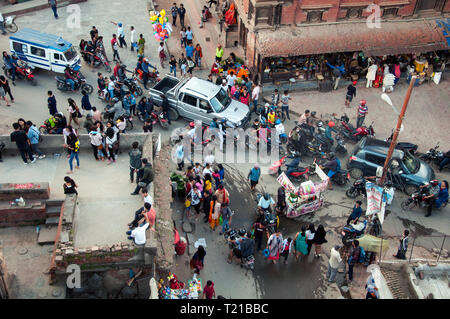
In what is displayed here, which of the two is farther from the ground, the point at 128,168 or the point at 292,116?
the point at 128,168

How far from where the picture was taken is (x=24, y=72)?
23.2 m

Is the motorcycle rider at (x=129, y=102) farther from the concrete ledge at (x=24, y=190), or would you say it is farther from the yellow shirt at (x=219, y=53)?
the concrete ledge at (x=24, y=190)

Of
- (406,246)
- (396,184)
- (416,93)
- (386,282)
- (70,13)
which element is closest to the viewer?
(386,282)

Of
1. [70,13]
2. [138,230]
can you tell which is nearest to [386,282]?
[138,230]

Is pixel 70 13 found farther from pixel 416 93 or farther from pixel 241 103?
pixel 416 93

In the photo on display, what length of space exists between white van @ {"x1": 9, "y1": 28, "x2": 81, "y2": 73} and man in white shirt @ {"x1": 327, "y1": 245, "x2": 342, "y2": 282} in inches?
607

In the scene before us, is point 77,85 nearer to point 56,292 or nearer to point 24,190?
point 24,190

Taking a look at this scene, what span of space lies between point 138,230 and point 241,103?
36.3 ft

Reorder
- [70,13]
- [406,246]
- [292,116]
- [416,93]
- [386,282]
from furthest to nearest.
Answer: [70,13], [416,93], [292,116], [406,246], [386,282]

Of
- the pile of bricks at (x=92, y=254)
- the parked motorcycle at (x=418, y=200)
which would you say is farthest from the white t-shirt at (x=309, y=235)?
the pile of bricks at (x=92, y=254)

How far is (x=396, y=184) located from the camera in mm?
18984

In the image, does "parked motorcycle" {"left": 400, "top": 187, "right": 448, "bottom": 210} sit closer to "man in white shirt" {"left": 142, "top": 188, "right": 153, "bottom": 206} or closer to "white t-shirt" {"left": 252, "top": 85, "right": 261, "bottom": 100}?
"white t-shirt" {"left": 252, "top": 85, "right": 261, "bottom": 100}
